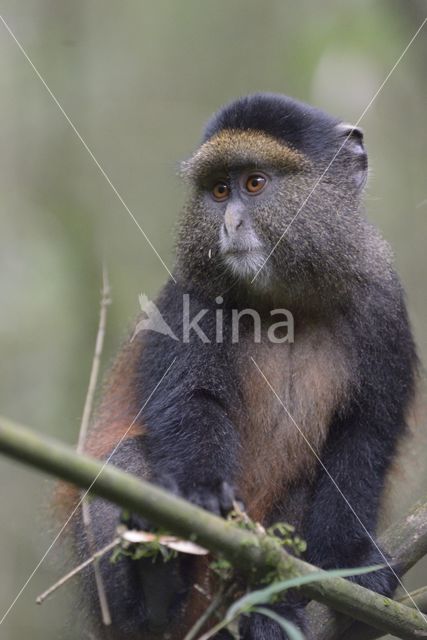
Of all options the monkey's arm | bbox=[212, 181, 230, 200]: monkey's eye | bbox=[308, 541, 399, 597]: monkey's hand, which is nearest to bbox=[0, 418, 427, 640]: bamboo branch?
bbox=[308, 541, 399, 597]: monkey's hand

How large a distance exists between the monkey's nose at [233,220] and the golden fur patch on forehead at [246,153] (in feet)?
1.03

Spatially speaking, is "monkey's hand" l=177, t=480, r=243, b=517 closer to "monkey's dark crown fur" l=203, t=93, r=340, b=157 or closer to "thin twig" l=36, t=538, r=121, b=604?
"thin twig" l=36, t=538, r=121, b=604

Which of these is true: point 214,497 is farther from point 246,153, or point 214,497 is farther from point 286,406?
point 246,153

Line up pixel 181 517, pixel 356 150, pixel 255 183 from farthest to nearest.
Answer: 1. pixel 356 150
2. pixel 255 183
3. pixel 181 517

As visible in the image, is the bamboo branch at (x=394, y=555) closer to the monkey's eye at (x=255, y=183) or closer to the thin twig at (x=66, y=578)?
the thin twig at (x=66, y=578)

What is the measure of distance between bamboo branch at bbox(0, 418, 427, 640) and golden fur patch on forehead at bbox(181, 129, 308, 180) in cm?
263

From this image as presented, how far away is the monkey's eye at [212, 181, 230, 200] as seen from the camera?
6.16 metres

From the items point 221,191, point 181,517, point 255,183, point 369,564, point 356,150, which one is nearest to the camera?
point 181,517

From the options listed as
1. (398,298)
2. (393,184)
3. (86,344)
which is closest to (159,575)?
(398,298)

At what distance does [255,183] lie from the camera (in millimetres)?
6062

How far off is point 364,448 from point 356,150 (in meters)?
1.84

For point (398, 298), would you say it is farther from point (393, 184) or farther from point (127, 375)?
point (393, 184)

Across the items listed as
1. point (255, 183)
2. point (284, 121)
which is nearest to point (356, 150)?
point (284, 121)

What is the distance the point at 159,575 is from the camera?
16.3ft
